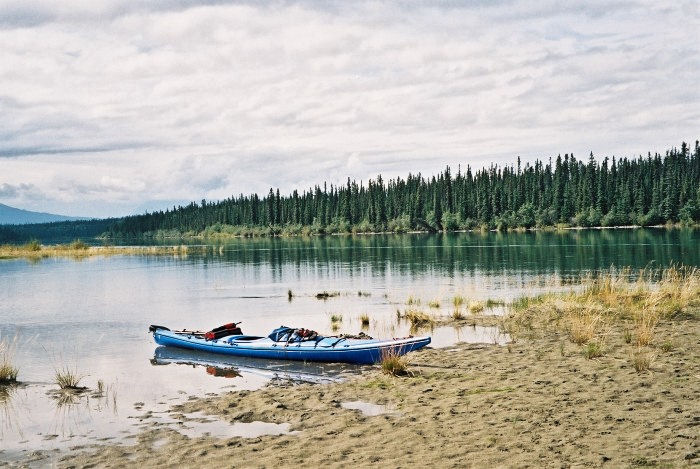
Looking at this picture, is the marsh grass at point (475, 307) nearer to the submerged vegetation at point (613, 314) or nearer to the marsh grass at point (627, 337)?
the submerged vegetation at point (613, 314)

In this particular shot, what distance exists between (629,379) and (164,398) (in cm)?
1101

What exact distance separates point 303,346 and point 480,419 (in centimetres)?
1055

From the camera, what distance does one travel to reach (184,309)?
129 ft

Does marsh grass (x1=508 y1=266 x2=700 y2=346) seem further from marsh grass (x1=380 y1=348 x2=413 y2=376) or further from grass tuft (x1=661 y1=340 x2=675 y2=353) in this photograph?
marsh grass (x1=380 y1=348 x2=413 y2=376)

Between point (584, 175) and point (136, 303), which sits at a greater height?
point (584, 175)

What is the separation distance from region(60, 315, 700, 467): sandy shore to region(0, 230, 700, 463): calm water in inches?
94.3

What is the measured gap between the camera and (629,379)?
14062mm

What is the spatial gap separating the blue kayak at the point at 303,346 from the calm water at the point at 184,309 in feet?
1.58

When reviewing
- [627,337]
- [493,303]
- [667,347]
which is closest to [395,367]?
[627,337]

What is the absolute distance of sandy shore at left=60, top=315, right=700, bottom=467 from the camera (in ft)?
33.5

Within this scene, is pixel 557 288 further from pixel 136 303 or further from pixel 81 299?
pixel 81 299

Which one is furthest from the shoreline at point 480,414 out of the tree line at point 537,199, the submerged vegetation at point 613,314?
the tree line at point 537,199

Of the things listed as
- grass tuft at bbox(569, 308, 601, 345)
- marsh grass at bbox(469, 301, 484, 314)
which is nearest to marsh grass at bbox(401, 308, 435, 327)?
marsh grass at bbox(469, 301, 484, 314)

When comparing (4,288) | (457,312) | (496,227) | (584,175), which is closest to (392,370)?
(457,312)
